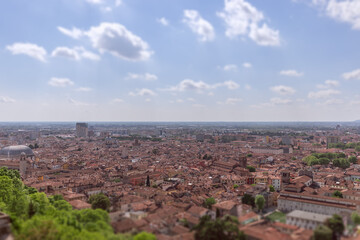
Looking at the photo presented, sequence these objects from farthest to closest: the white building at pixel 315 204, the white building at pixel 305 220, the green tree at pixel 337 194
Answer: the green tree at pixel 337 194
the white building at pixel 315 204
the white building at pixel 305 220

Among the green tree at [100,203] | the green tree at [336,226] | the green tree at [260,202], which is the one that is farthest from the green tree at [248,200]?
the green tree at [100,203]

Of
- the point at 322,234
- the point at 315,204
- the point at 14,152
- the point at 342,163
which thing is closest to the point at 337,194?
the point at 315,204

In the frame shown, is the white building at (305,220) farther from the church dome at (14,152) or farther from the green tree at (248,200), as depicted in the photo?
the church dome at (14,152)

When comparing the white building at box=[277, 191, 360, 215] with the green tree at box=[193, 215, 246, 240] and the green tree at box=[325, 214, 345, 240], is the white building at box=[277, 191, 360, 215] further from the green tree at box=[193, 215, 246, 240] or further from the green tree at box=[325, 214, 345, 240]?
the green tree at box=[193, 215, 246, 240]

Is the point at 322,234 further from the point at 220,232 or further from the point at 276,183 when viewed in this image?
the point at 276,183

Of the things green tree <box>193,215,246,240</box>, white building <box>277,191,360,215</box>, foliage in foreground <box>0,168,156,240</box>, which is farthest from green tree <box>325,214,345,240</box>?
foliage in foreground <box>0,168,156,240</box>
